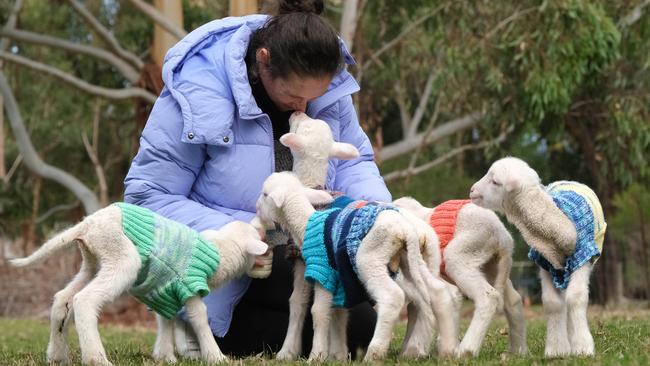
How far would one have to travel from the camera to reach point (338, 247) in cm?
561

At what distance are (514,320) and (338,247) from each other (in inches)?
43.9

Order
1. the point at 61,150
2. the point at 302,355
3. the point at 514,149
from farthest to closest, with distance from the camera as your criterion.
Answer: the point at 61,150
the point at 514,149
the point at 302,355

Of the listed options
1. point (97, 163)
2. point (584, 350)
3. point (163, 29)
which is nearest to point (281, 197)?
point (584, 350)

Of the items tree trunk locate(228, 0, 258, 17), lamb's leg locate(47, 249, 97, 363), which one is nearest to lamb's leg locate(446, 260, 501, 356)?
lamb's leg locate(47, 249, 97, 363)

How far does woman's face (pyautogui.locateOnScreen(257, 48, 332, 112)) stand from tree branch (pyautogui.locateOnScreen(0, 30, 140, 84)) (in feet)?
40.2

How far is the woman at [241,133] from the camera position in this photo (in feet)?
20.6

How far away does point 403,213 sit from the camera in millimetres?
5738

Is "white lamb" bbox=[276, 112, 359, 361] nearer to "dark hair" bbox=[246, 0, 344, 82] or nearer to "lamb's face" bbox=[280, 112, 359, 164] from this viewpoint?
"lamb's face" bbox=[280, 112, 359, 164]

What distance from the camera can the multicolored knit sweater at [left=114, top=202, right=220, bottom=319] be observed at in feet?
18.3

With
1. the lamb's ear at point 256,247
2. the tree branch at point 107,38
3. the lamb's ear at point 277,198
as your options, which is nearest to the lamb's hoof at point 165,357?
the lamb's ear at point 256,247

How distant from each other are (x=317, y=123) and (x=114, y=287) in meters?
1.51

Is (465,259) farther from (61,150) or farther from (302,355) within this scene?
(61,150)

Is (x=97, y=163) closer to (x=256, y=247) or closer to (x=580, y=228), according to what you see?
(x=256, y=247)

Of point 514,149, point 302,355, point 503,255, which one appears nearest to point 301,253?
point 302,355
